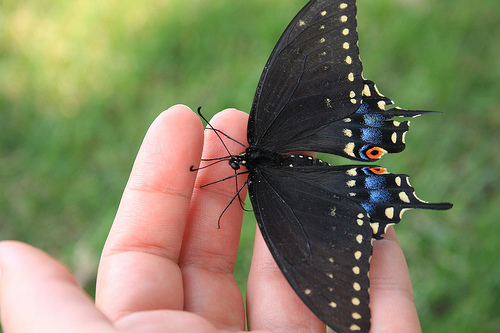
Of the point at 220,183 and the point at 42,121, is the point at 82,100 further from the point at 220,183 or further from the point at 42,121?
the point at 220,183

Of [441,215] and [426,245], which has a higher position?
[441,215]

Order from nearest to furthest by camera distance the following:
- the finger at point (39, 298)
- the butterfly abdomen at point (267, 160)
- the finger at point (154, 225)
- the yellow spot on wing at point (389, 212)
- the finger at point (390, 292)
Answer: the finger at point (39, 298) → the finger at point (154, 225) → the finger at point (390, 292) → the yellow spot on wing at point (389, 212) → the butterfly abdomen at point (267, 160)

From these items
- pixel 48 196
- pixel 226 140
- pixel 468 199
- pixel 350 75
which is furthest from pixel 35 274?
pixel 468 199

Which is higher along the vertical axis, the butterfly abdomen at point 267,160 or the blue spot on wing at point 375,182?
the butterfly abdomen at point 267,160

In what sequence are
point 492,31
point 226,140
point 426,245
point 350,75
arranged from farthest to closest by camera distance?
point 492,31, point 426,245, point 226,140, point 350,75

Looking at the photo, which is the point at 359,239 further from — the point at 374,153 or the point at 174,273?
the point at 174,273

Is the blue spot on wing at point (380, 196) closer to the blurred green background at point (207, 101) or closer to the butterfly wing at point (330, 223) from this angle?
the butterfly wing at point (330, 223)

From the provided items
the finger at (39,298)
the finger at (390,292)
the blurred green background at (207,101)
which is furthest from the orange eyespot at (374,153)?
the finger at (39,298)

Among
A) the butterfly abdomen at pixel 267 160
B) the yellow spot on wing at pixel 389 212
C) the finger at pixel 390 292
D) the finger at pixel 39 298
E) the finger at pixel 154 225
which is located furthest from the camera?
the butterfly abdomen at pixel 267 160
